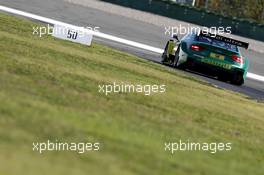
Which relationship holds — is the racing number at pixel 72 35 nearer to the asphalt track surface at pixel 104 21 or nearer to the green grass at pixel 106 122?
the green grass at pixel 106 122

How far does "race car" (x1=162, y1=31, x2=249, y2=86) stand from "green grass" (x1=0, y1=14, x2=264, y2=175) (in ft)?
12.4

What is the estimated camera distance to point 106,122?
21.3ft

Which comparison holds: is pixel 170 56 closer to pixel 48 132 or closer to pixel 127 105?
pixel 127 105

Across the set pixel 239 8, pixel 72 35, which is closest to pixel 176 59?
pixel 72 35

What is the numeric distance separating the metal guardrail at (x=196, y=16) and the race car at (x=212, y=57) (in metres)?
11.2

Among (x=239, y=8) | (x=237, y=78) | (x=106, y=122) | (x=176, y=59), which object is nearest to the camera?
(x=106, y=122)

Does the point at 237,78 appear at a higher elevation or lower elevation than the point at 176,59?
lower

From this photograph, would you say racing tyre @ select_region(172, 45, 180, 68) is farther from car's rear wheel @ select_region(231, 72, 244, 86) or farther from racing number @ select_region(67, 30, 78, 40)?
racing number @ select_region(67, 30, 78, 40)

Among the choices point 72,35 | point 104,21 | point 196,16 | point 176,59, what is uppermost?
point 72,35

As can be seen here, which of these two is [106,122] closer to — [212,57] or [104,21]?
[212,57]

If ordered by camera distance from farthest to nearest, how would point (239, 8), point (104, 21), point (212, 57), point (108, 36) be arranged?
point (239, 8), point (104, 21), point (108, 36), point (212, 57)

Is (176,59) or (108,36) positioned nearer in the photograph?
(176,59)

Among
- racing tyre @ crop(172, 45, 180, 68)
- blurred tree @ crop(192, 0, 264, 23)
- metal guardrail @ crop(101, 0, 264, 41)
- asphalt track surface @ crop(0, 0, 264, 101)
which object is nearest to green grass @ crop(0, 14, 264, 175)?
racing tyre @ crop(172, 45, 180, 68)

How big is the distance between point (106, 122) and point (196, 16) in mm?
21249
